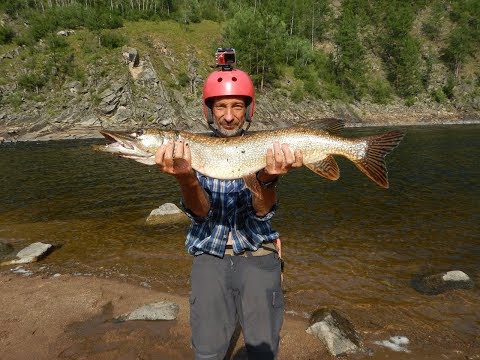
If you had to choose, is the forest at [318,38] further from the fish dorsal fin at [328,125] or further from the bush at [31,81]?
the fish dorsal fin at [328,125]

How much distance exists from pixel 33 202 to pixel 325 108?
72.1m

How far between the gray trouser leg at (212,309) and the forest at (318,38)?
7437 centimetres

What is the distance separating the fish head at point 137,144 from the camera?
15.6 ft

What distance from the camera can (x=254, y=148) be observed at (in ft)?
15.2

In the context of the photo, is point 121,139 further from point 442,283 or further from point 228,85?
point 442,283

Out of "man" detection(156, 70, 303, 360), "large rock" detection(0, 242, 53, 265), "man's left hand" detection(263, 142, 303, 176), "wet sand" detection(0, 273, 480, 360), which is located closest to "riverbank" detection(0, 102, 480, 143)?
"large rock" detection(0, 242, 53, 265)

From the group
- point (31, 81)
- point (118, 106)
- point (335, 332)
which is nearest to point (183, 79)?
point (118, 106)

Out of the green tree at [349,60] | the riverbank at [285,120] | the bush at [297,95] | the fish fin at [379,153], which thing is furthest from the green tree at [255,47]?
the fish fin at [379,153]

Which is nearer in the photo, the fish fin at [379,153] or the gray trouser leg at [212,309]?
the gray trouser leg at [212,309]

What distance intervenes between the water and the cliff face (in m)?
34.7

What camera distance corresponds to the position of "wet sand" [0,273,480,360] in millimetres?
6539

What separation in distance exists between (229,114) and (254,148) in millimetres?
591

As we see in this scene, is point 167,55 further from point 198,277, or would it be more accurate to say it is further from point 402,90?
point 198,277

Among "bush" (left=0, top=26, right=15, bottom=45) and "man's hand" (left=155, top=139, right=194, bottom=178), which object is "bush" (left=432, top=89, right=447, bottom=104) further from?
"bush" (left=0, top=26, right=15, bottom=45)
